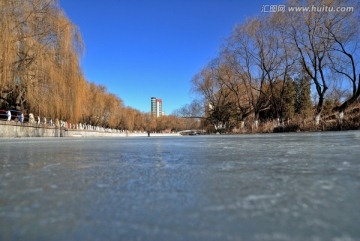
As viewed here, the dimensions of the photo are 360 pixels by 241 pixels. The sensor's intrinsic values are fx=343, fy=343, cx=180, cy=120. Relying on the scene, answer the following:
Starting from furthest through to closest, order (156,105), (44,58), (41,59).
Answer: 1. (156,105)
2. (44,58)
3. (41,59)

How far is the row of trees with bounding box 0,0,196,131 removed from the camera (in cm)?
1353

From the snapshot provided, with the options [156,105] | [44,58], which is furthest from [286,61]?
[156,105]

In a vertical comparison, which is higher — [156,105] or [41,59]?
[156,105]

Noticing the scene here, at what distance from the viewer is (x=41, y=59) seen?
593 inches

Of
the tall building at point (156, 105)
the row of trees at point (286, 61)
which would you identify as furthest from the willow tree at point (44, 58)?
the tall building at point (156, 105)

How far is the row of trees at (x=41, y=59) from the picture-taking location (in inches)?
533

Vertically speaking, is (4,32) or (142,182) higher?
(4,32)

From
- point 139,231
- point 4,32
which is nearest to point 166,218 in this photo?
point 139,231

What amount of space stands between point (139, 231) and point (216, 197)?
41cm

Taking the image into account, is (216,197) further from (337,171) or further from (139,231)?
(337,171)

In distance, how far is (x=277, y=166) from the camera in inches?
79.4

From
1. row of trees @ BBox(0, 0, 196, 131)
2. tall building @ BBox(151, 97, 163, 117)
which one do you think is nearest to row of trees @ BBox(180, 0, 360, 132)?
row of trees @ BBox(0, 0, 196, 131)

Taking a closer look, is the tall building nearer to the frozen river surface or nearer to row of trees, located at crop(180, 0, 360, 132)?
row of trees, located at crop(180, 0, 360, 132)

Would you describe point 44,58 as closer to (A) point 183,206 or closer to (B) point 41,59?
(B) point 41,59
